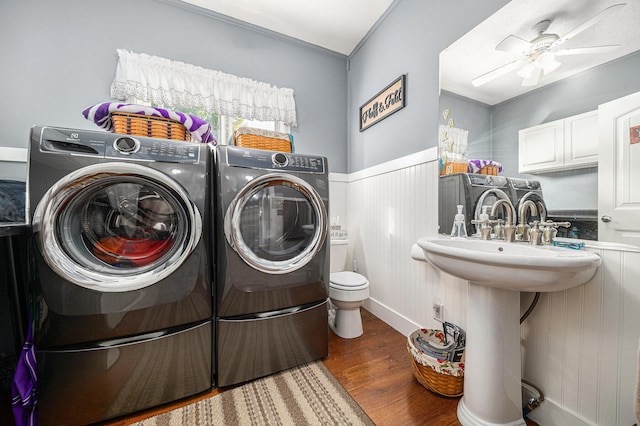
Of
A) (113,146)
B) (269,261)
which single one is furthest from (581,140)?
(113,146)

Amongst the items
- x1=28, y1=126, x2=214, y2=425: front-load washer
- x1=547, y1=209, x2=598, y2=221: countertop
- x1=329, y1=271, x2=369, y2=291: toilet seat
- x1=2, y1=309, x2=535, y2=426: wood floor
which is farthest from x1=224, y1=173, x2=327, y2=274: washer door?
x1=547, y1=209, x2=598, y2=221: countertop

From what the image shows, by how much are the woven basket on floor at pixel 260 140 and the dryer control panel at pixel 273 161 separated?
224 millimetres

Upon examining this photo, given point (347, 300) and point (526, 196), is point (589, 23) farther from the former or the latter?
point (347, 300)

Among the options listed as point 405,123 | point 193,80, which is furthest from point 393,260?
point 193,80

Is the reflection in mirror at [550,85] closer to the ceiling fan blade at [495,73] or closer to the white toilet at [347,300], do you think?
the ceiling fan blade at [495,73]

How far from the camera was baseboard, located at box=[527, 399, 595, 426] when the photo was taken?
0.95m

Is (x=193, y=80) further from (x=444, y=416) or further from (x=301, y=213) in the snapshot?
(x=444, y=416)

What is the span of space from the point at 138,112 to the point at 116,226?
0.58 metres

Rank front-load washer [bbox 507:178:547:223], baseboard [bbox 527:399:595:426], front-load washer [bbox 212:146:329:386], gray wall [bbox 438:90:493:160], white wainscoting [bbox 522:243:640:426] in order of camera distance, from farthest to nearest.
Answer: gray wall [bbox 438:90:493:160] → front-load washer [bbox 212:146:329:386] → front-load washer [bbox 507:178:547:223] → baseboard [bbox 527:399:595:426] → white wainscoting [bbox 522:243:640:426]

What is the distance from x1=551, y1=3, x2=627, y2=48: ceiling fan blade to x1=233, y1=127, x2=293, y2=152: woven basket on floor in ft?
4.34

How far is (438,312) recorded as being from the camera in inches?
60.0

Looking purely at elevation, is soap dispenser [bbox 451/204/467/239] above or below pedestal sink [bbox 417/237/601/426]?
above

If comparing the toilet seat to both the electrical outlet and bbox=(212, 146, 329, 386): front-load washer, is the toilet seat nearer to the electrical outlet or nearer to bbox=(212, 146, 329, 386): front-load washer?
bbox=(212, 146, 329, 386): front-load washer

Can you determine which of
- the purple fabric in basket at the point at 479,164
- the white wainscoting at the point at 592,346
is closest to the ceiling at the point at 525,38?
the purple fabric in basket at the point at 479,164
